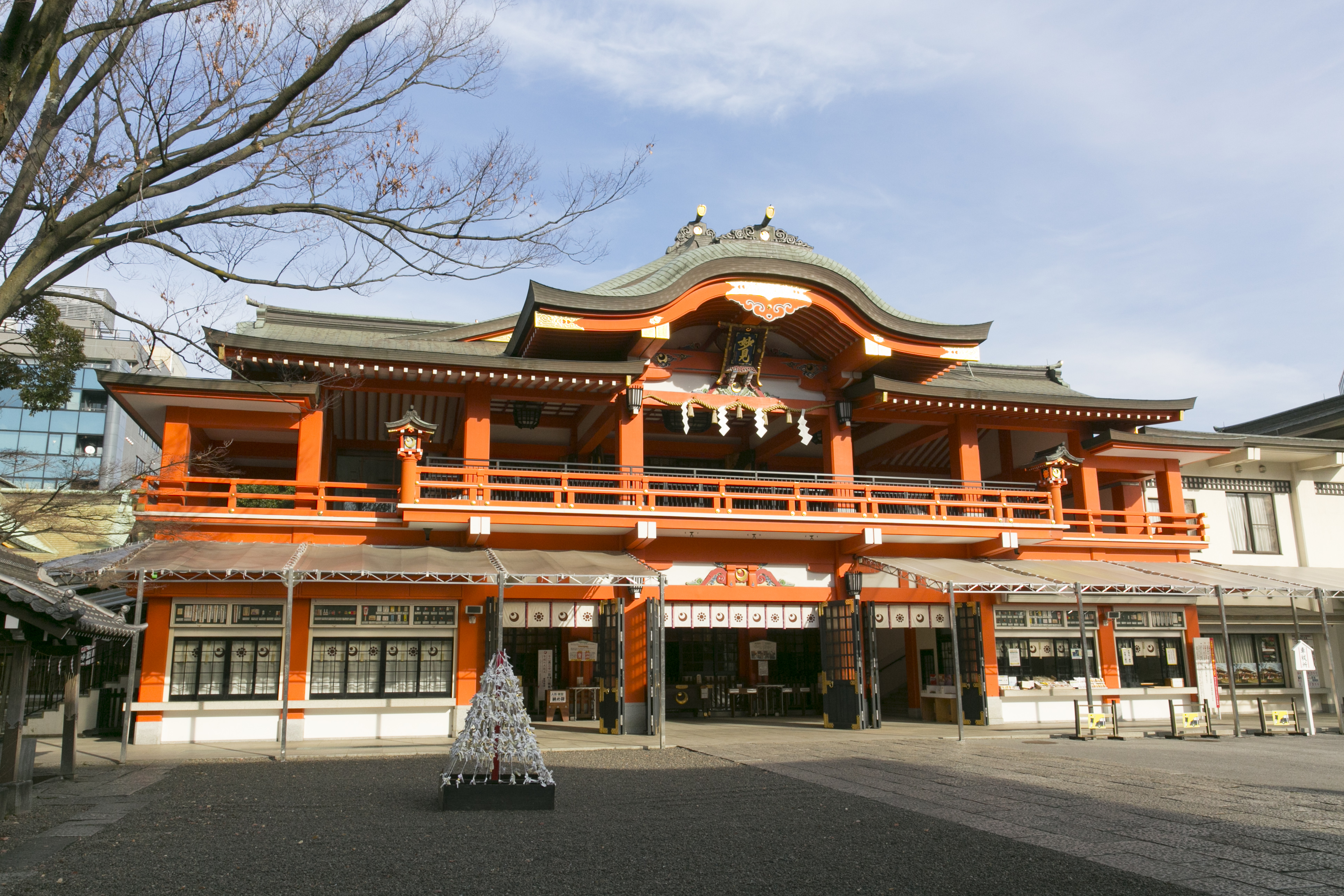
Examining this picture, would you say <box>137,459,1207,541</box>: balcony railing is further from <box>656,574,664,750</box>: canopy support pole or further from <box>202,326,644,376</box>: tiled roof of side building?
<box>656,574,664,750</box>: canopy support pole

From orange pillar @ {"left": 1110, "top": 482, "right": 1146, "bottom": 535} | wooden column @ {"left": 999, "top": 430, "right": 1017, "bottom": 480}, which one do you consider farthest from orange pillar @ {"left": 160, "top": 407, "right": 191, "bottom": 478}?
orange pillar @ {"left": 1110, "top": 482, "right": 1146, "bottom": 535}

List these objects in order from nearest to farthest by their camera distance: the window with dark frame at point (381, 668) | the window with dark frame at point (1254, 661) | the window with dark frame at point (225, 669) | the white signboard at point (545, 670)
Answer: the window with dark frame at point (225, 669), the window with dark frame at point (381, 668), the white signboard at point (545, 670), the window with dark frame at point (1254, 661)

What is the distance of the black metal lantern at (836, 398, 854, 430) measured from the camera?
798 inches

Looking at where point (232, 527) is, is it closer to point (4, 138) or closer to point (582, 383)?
point (582, 383)

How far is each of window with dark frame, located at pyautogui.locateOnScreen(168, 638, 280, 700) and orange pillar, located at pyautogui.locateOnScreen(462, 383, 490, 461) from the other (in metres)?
4.84

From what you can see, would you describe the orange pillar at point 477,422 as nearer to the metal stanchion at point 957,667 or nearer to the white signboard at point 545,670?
the white signboard at point 545,670

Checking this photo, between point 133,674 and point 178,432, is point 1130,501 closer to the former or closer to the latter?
point 178,432

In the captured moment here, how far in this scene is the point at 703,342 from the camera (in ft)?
66.5

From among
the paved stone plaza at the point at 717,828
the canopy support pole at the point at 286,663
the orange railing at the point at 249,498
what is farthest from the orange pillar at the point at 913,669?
the canopy support pole at the point at 286,663

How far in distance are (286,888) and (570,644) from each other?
48.2 ft

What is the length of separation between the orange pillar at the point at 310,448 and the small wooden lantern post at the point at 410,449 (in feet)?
5.58

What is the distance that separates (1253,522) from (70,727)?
26311 mm

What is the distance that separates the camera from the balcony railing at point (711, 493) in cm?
1728

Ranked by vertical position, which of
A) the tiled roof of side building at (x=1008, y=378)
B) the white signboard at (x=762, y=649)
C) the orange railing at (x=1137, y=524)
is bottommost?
the white signboard at (x=762, y=649)
